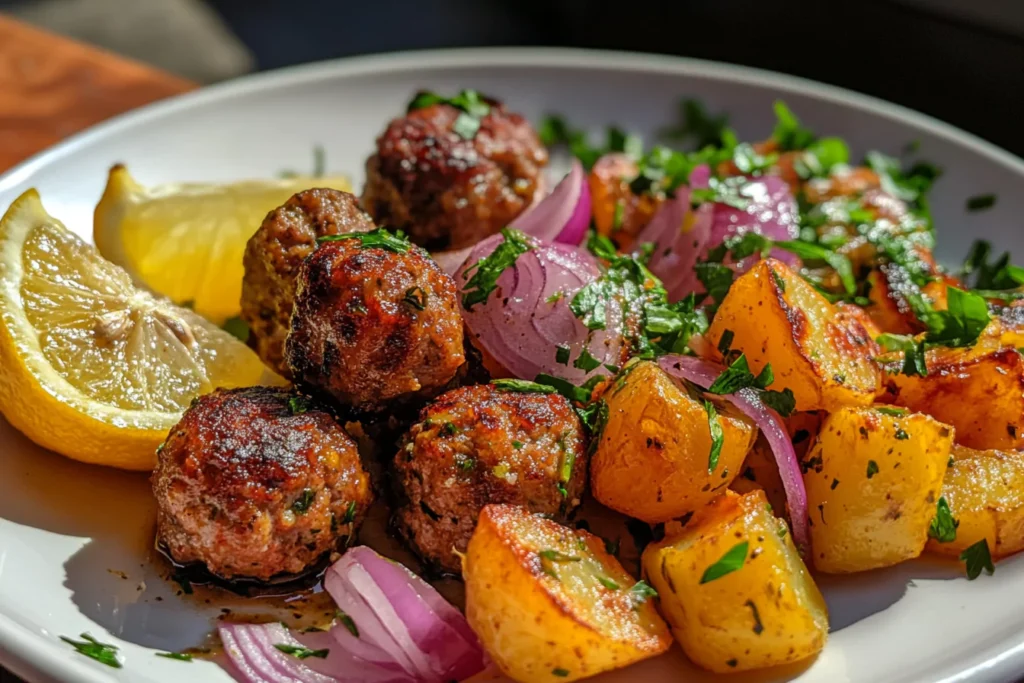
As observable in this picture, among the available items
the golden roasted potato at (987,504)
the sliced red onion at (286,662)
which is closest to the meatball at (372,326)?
the sliced red onion at (286,662)

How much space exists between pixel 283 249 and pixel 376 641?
0.99 meters

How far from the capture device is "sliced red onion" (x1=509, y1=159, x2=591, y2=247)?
9.05ft

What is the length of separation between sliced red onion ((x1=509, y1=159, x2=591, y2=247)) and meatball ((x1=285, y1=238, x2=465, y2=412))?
0.63 m

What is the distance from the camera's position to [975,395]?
2264 millimetres

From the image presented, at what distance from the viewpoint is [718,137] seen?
3.90 metres

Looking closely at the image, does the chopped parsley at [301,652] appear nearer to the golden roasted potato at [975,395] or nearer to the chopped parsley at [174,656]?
the chopped parsley at [174,656]

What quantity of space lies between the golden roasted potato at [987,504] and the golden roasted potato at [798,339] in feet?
0.87

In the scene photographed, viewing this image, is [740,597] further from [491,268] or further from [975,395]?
[491,268]

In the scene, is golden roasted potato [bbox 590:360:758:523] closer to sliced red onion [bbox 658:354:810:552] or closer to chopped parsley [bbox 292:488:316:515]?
sliced red onion [bbox 658:354:810:552]

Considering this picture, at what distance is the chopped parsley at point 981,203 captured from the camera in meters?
3.46

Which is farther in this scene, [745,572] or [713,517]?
[713,517]

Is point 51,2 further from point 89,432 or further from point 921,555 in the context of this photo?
point 921,555

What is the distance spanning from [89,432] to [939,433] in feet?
6.16

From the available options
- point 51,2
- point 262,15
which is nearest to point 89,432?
point 51,2
